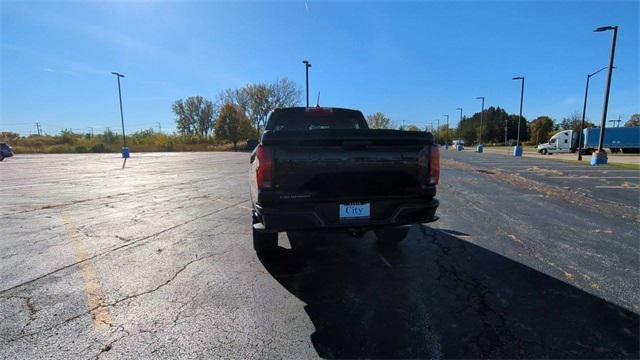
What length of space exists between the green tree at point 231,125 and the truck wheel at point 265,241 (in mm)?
60063

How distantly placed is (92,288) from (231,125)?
61377mm

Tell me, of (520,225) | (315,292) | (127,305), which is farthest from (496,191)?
(127,305)

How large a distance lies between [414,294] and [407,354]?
106 cm

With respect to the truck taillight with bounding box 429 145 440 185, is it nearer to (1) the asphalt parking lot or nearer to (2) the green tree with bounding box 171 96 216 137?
(1) the asphalt parking lot

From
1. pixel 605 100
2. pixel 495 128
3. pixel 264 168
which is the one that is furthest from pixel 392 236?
pixel 495 128

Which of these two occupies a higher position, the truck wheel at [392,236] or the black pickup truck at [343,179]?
the black pickup truck at [343,179]

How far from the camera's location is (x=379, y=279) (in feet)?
12.9

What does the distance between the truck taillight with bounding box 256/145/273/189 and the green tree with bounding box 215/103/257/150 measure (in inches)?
2405

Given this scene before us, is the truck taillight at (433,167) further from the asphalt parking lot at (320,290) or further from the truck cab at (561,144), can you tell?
the truck cab at (561,144)

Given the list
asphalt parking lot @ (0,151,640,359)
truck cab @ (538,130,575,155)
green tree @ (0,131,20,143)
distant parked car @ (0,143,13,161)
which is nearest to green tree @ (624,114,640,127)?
truck cab @ (538,130,575,155)

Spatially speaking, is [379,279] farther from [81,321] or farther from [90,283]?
[90,283]

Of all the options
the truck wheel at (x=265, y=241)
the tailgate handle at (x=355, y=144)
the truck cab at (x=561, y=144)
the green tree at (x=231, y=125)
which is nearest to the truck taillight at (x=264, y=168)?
the tailgate handle at (x=355, y=144)

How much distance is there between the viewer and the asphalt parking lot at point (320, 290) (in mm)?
2674

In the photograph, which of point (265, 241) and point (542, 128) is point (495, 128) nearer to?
point (542, 128)
